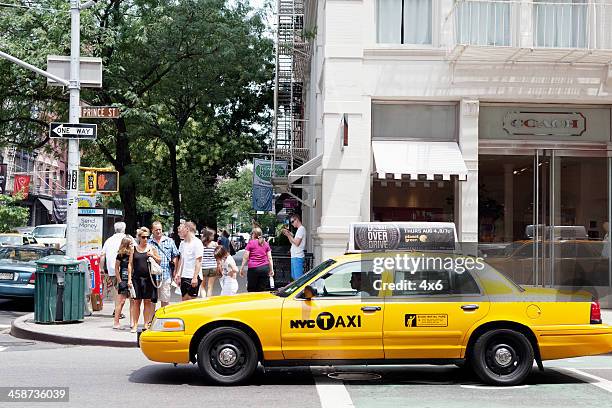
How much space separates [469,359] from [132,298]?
239 inches

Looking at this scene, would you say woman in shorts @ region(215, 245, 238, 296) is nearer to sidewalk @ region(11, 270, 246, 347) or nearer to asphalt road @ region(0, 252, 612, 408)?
sidewalk @ region(11, 270, 246, 347)

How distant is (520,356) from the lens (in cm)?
906

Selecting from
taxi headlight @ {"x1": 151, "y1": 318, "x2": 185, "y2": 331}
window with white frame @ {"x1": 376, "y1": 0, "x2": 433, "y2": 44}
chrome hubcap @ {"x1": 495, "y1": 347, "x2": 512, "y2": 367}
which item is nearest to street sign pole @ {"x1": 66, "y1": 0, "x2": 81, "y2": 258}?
taxi headlight @ {"x1": 151, "y1": 318, "x2": 185, "y2": 331}

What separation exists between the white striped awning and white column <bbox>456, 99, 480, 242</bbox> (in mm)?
250

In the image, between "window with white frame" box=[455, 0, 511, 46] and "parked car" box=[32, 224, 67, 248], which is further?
"parked car" box=[32, 224, 67, 248]

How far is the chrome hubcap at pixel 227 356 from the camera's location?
29.2 ft

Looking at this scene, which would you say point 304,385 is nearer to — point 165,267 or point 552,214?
point 165,267

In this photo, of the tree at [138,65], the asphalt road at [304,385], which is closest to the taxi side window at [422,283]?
the asphalt road at [304,385]

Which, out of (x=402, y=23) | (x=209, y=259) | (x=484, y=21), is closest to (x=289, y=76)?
(x=402, y=23)

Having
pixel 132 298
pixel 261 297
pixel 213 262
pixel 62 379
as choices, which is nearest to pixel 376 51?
pixel 213 262

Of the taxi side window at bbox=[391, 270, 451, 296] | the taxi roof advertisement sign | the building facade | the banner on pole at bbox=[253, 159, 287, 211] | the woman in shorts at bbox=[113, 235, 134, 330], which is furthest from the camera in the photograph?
the banner on pole at bbox=[253, 159, 287, 211]

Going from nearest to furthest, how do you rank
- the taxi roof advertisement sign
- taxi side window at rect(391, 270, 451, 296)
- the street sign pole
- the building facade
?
taxi side window at rect(391, 270, 451, 296)
the taxi roof advertisement sign
the street sign pole
the building facade

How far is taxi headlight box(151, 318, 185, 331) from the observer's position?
8924 mm

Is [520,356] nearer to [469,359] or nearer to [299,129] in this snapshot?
[469,359]
